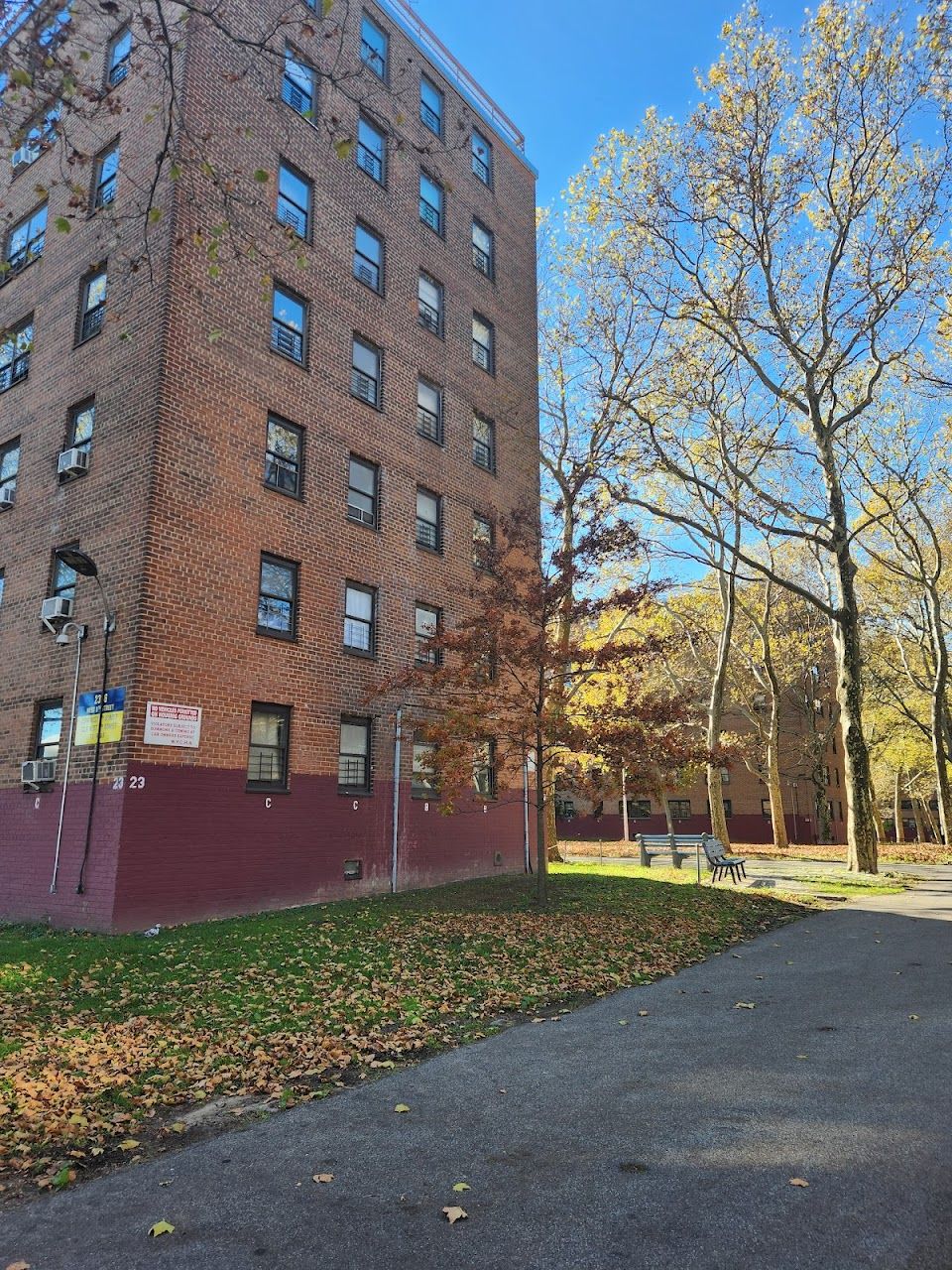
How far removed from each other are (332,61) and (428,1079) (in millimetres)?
18836

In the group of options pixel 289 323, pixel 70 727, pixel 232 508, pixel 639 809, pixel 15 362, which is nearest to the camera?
pixel 70 727

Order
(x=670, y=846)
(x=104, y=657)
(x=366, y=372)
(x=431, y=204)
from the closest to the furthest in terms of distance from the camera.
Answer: (x=104, y=657), (x=366, y=372), (x=670, y=846), (x=431, y=204)

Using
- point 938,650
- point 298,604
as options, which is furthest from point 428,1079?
point 938,650

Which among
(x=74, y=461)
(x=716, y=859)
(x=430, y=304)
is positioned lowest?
(x=716, y=859)

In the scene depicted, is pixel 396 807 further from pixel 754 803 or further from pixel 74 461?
pixel 754 803

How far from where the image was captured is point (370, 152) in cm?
1745

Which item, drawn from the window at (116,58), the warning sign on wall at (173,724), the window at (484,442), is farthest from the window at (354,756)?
the window at (116,58)

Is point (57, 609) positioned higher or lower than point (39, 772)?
higher

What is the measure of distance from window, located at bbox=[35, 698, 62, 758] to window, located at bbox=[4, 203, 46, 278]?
362 inches

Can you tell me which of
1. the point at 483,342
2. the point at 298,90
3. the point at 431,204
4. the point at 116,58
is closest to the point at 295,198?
the point at 298,90

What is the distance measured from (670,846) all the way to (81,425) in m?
15.5

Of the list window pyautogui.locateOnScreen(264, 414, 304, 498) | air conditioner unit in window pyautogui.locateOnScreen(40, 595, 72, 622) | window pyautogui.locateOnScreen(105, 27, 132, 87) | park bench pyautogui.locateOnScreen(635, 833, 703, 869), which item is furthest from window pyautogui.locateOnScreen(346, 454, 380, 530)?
park bench pyautogui.locateOnScreen(635, 833, 703, 869)

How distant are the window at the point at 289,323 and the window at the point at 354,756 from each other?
6683 mm

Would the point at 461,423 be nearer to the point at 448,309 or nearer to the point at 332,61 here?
the point at 448,309
